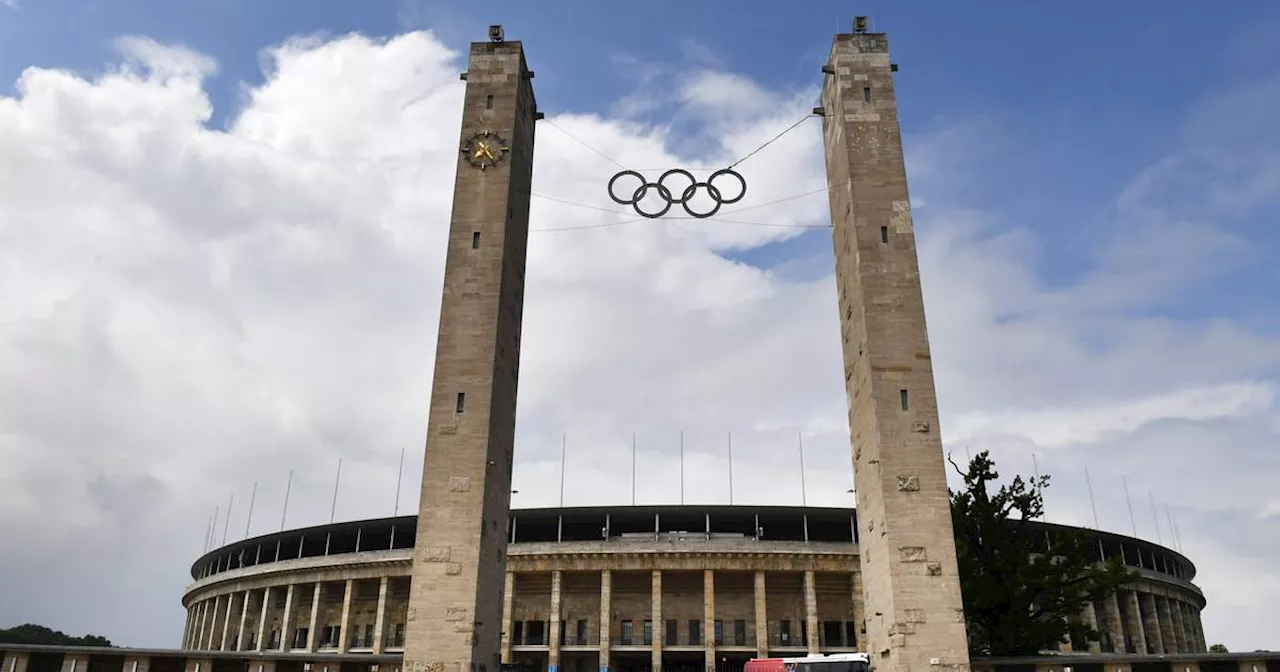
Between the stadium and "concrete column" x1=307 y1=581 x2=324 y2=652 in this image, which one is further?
"concrete column" x1=307 y1=581 x2=324 y2=652

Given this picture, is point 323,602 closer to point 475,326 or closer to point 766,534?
point 766,534

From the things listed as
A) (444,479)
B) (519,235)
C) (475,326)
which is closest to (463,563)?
(444,479)

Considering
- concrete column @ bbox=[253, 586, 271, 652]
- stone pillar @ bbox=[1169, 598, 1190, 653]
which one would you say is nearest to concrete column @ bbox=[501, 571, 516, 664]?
concrete column @ bbox=[253, 586, 271, 652]

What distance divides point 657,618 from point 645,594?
125 inches

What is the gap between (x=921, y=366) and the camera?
30.8 meters

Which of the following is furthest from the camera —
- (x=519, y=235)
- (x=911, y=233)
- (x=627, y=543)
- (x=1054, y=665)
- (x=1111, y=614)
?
(x=1111, y=614)

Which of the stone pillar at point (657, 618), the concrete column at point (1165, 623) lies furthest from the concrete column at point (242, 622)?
the concrete column at point (1165, 623)

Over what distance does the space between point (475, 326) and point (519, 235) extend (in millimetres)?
5611

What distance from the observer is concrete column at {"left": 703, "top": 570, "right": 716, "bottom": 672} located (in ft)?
192

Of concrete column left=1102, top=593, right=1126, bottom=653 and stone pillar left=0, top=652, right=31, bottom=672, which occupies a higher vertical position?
concrete column left=1102, top=593, right=1126, bottom=653

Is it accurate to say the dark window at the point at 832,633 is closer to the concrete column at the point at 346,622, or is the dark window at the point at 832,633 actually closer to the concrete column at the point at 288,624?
the concrete column at the point at 346,622

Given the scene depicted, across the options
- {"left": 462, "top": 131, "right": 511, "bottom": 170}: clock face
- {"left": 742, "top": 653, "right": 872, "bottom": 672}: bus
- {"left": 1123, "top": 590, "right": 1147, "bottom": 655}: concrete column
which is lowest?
{"left": 742, "top": 653, "right": 872, "bottom": 672}: bus

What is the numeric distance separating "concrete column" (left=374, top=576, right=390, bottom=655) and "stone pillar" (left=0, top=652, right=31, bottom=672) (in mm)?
41538

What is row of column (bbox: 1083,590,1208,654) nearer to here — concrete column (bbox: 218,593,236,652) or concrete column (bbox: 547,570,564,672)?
concrete column (bbox: 547,570,564,672)
